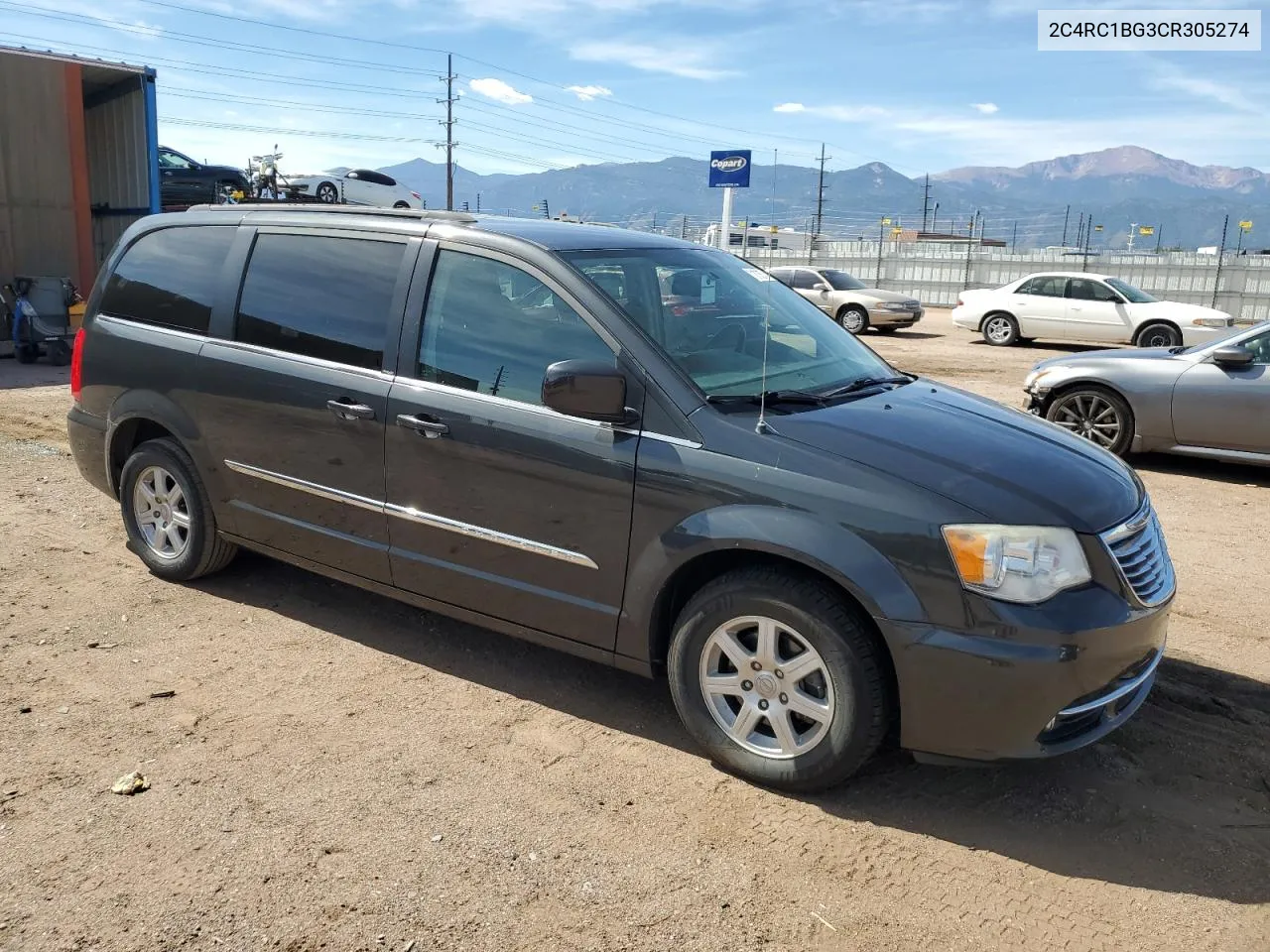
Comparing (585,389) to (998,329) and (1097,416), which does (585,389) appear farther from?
(998,329)

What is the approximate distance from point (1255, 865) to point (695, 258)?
3.00 meters

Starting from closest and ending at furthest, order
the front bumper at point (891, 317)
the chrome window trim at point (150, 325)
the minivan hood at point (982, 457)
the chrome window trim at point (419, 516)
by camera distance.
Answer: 1. the minivan hood at point (982, 457)
2. the chrome window trim at point (419, 516)
3. the chrome window trim at point (150, 325)
4. the front bumper at point (891, 317)

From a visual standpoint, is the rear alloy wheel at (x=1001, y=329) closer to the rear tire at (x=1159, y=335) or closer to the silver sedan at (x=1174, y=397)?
the rear tire at (x=1159, y=335)

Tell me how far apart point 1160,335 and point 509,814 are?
1873 cm

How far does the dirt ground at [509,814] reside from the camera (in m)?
2.71

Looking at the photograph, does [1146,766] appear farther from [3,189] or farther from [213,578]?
[3,189]

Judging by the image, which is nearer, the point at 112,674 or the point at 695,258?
the point at 112,674

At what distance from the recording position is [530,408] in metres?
3.68

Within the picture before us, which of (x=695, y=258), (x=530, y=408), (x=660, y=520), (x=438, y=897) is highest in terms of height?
(x=695, y=258)

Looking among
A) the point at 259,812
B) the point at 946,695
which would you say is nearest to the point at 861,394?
the point at 946,695

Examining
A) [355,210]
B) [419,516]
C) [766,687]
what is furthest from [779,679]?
[355,210]

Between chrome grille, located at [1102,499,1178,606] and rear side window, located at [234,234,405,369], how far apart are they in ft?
9.18

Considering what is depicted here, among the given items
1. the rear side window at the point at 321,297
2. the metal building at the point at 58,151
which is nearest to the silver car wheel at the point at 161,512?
the rear side window at the point at 321,297

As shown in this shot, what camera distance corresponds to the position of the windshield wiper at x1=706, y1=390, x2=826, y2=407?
11.4ft
